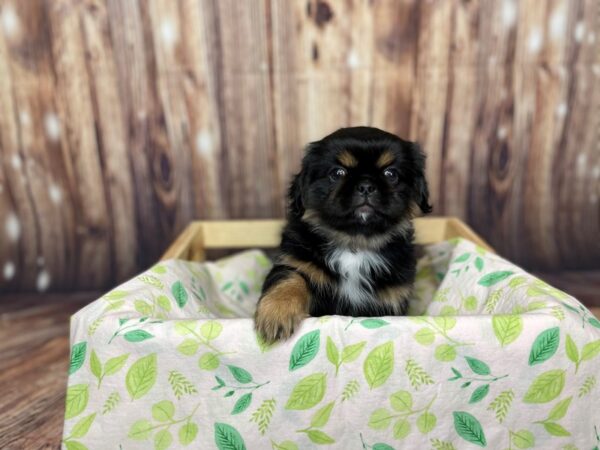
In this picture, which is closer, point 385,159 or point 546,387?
point 546,387

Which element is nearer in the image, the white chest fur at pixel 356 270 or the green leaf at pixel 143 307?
the green leaf at pixel 143 307

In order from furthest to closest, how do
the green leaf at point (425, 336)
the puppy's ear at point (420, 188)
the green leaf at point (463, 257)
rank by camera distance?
the green leaf at point (463, 257), the puppy's ear at point (420, 188), the green leaf at point (425, 336)

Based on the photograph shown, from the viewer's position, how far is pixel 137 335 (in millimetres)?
1096

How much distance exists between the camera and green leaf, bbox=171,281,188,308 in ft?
4.76

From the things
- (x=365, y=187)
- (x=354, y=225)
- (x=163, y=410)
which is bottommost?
(x=163, y=410)

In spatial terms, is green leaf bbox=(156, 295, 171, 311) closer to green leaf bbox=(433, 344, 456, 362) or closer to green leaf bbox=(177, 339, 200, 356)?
green leaf bbox=(177, 339, 200, 356)

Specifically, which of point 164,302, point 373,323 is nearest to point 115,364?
point 164,302

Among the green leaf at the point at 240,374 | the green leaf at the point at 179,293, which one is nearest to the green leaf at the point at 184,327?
the green leaf at the point at 240,374

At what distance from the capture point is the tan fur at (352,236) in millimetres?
1518

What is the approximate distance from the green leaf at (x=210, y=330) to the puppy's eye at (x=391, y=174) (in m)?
0.70

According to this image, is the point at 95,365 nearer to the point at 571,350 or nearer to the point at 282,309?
the point at 282,309

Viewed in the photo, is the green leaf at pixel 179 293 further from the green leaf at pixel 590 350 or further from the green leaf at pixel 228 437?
the green leaf at pixel 590 350

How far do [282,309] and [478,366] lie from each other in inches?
18.8

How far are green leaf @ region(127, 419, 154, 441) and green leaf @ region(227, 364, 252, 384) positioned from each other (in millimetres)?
244
